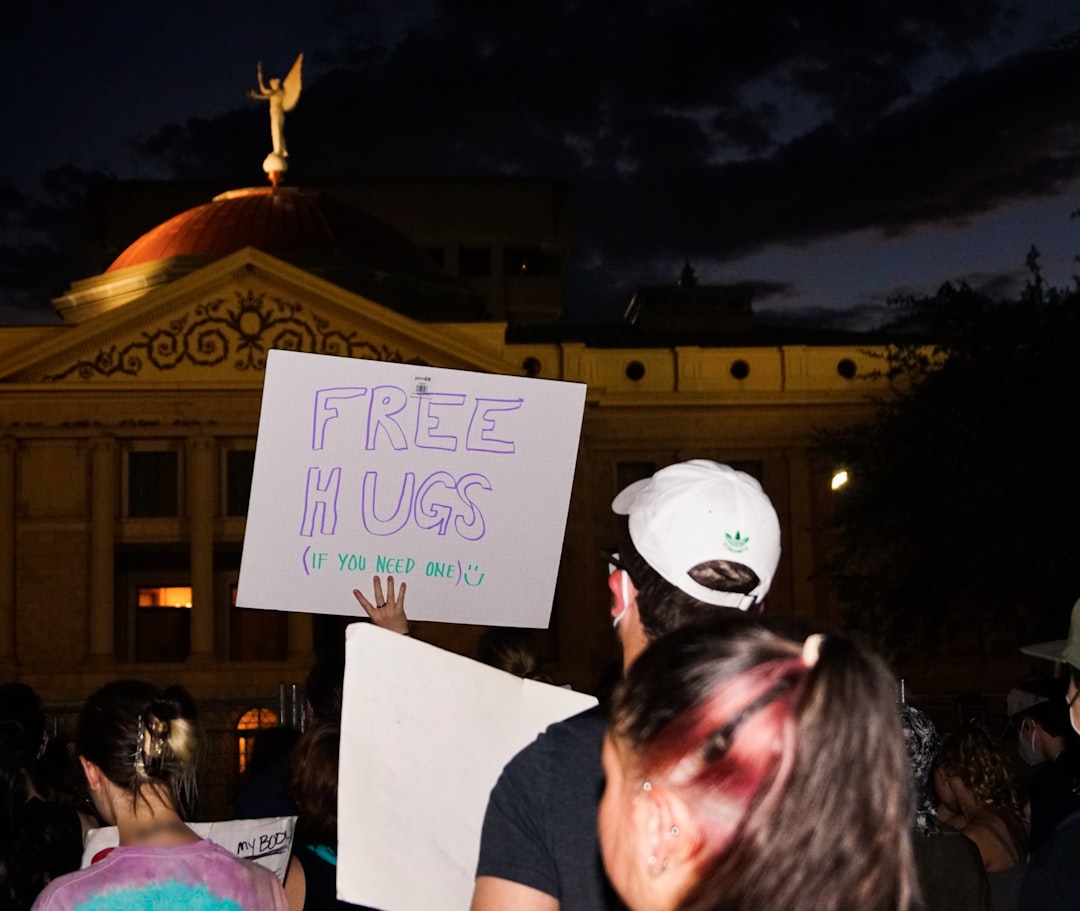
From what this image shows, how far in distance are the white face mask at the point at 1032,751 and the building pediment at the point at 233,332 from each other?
3140 centimetres

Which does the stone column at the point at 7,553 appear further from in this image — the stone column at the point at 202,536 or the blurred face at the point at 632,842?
the blurred face at the point at 632,842

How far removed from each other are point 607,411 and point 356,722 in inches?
1487

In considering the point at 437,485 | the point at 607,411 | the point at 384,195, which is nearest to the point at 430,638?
the point at 607,411

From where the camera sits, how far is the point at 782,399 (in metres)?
40.5

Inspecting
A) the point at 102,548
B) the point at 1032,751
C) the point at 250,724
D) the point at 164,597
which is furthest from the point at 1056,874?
the point at 164,597

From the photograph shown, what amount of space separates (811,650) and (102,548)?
1491 inches

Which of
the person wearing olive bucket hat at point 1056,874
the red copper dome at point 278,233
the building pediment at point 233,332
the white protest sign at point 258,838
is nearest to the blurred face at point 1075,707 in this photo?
the person wearing olive bucket hat at point 1056,874

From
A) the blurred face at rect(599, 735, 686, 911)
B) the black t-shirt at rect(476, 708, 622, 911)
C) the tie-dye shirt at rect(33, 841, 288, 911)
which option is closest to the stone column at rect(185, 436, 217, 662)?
the tie-dye shirt at rect(33, 841, 288, 911)

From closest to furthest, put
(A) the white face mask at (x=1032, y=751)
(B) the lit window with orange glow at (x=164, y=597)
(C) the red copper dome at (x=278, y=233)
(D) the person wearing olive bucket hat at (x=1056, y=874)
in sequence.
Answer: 1. (D) the person wearing olive bucket hat at (x=1056, y=874)
2. (A) the white face mask at (x=1032, y=751)
3. (B) the lit window with orange glow at (x=164, y=597)
4. (C) the red copper dome at (x=278, y=233)

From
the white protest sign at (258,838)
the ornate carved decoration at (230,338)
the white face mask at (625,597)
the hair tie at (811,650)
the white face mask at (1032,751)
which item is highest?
the ornate carved decoration at (230,338)

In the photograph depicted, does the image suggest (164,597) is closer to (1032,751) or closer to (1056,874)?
(1032,751)

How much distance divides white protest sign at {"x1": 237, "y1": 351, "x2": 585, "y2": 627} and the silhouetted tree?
18.3 meters

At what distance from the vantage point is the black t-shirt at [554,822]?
2.39 metres

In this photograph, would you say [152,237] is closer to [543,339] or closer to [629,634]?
[543,339]
